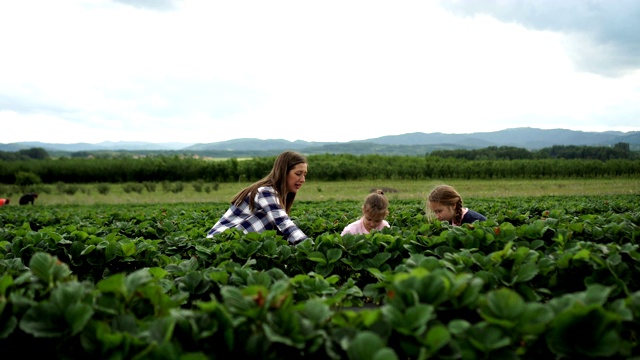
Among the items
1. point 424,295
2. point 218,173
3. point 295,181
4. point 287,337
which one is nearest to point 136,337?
point 287,337

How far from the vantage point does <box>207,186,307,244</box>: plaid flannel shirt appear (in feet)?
17.2

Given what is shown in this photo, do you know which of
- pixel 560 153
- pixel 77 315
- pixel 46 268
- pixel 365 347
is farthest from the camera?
pixel 560 153

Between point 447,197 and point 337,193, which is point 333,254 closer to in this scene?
point 447,197

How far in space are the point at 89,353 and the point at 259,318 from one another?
2.08 feet

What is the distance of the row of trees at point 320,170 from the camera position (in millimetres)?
61250

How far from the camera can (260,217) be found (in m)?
5.59

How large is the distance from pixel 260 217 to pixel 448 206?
8.46 feet

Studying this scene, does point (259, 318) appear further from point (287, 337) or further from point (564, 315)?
point (564, 315)

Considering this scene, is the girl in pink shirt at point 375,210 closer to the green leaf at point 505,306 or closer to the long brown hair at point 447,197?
the long brown hair at point 447,197

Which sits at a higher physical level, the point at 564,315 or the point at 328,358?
the point at 564,315

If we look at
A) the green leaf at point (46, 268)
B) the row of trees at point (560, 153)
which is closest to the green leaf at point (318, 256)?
the green leaf at point (46, 268)

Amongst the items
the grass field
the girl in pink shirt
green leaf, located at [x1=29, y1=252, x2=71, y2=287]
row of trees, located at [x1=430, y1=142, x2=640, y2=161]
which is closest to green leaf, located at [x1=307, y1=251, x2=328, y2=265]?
green leaf, located at [x1=29, y1=252, x2=71, y2=287]

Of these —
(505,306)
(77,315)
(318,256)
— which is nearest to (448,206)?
(318,256)

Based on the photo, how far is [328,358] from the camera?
1753 millimetres
